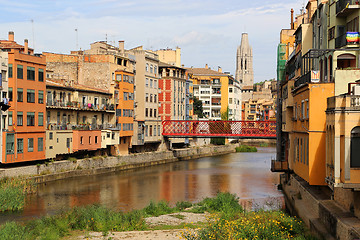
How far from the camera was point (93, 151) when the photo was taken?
62281 millimetres

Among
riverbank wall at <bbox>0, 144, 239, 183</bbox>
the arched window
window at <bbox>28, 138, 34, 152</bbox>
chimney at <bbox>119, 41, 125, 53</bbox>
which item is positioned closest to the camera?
the arched window

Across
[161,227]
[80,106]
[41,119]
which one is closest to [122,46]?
[80,106]

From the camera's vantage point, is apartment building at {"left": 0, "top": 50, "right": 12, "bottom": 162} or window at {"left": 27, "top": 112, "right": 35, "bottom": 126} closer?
apartment building at {"left": 0, "top": 50, "right": 12, "bottom": 162}

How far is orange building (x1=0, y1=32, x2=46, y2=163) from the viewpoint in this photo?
46656 millimetres

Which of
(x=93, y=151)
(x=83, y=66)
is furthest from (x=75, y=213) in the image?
(x=83, y=66)

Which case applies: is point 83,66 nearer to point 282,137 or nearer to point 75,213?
point 282,137

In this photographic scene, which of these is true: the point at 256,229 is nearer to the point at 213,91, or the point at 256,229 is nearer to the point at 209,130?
the point at 209,130

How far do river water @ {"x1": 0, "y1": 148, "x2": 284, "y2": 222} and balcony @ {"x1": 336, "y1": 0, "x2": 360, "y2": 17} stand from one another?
13445 millimetres

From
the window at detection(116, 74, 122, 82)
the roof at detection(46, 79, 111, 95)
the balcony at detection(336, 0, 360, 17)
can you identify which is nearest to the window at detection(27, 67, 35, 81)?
the roof at detection(46, 79, 111, 95)

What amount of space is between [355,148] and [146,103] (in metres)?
55.3

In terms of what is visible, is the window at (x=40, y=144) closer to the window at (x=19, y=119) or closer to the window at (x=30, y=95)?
the window at (x=19, y=119)

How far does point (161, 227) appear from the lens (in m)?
27.7

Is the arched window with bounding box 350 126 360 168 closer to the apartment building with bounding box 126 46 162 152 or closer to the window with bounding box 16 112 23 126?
the window with bounding box 16 112 23 126

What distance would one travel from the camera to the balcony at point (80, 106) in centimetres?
5431
